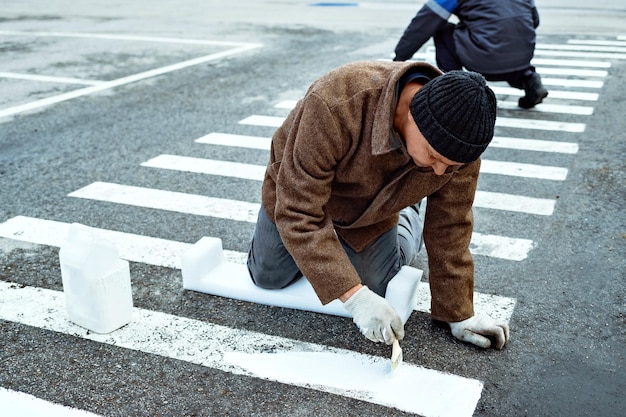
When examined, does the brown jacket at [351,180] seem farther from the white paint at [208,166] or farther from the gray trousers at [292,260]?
the white paint at [208,166]

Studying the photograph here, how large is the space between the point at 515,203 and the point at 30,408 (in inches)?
134

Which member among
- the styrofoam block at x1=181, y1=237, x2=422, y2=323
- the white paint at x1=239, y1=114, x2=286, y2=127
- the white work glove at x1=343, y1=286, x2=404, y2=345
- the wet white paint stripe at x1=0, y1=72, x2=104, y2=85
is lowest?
the wet white paint stripe at x1=0, y1=72, x2=104, y2=85

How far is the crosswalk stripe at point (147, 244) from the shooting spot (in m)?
3.95

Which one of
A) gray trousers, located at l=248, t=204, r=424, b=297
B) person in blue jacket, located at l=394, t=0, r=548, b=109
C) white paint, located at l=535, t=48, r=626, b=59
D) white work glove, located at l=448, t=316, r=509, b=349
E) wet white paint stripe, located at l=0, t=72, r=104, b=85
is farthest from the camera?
white paint, located at l=535, t=48, r=626, b=59

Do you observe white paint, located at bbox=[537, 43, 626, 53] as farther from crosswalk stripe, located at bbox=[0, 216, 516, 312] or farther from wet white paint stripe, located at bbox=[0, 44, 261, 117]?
crosswalk stripe, located at bbox=[0, 216, 516, 312]

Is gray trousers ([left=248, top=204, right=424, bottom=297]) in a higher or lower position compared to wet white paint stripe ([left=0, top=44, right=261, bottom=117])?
higher

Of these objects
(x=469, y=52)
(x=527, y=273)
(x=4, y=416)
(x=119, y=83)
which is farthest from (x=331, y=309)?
(x=119, y=83)

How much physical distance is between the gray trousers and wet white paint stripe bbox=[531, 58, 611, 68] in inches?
304

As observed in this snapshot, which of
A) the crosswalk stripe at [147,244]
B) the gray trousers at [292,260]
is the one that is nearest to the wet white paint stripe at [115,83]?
the crosswalk stripe at [147,244]

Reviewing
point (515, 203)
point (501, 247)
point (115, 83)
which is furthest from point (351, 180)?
point (115, 83)

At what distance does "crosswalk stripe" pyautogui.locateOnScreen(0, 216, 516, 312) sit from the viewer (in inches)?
155

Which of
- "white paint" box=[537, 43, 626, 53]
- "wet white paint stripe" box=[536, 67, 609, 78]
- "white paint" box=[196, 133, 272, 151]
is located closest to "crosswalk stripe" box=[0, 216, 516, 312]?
"white paint" box=[196, 133, 272, 151]

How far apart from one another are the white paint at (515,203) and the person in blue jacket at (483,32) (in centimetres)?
232

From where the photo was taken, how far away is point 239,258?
395cm
